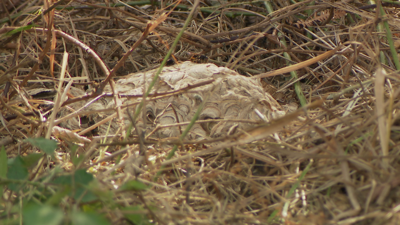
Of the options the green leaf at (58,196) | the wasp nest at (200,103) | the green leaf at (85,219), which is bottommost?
the wasp nest at (200,103)

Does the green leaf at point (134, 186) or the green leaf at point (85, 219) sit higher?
the green leaf at point (85, 219)

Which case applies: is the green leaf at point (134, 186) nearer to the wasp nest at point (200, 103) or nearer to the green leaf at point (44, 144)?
the green leaf at point (44, 144)

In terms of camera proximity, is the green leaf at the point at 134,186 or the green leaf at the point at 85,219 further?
the green leaf at the point at 134,186

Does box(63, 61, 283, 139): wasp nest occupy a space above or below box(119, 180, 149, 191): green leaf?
below

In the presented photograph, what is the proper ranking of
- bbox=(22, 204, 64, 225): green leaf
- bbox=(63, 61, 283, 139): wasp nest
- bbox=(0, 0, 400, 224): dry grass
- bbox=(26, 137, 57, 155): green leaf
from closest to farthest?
bbox=(22, 204, 64, 225): green leaf → bbox=(0, 0, 400, 224): dry grass → bbox=(26, 137, 57, 155): green leaf → bbox=(63, 61, 283, 139): wasp nest

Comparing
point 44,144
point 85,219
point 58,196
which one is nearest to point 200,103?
point 44,144

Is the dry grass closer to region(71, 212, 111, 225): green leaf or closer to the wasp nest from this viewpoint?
region(71, 212, 111, 225): green leaf

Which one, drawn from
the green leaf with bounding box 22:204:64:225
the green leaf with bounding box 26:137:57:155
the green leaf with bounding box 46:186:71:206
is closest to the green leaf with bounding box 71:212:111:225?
the green leaf with bounding box 22:204:64:225

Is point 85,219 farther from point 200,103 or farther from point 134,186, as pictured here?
point 200,103

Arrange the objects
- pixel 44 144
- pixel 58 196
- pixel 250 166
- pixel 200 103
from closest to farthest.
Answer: pixel 58 196, pixel 44 144, pixel 250 166, pixel 200 103

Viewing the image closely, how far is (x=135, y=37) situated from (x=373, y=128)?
7.26ft

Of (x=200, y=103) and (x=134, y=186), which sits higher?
(x=134, y=186)

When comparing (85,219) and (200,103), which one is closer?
(85,219)

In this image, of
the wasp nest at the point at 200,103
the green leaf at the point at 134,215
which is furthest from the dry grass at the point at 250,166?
the wasp nest at the point at 200,103
